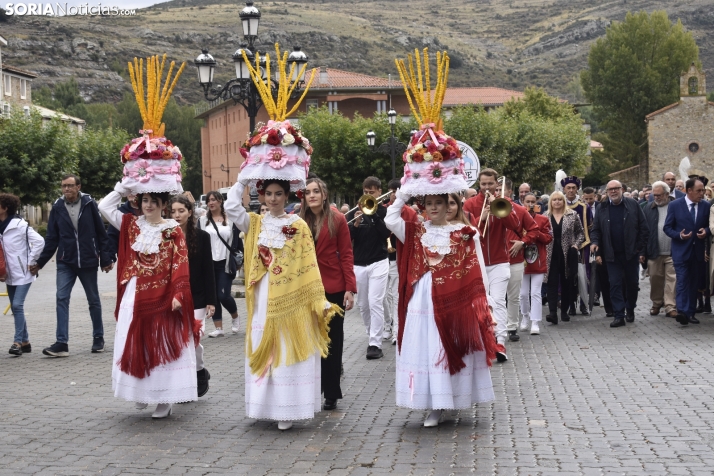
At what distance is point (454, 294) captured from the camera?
25.3 feet

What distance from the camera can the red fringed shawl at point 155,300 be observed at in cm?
792

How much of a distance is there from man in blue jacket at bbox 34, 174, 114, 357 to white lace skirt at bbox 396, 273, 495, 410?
5.31 metres

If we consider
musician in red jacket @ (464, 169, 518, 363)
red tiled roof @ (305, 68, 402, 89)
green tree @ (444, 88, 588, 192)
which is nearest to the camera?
musician in red jacket @ (464, 169, 518, 363)

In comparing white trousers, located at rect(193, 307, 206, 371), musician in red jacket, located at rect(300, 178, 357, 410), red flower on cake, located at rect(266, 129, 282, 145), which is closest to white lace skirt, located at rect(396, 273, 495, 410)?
musician in red jacket, located at rect(300, 178, 357, 410)

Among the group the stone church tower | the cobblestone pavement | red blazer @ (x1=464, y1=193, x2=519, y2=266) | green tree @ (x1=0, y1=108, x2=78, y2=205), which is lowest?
the cobblestone pavement

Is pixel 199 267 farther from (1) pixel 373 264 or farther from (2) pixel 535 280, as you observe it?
(2) pixel 535 280

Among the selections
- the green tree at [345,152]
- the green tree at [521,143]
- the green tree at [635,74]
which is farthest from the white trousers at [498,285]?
the green tree at [635,74]

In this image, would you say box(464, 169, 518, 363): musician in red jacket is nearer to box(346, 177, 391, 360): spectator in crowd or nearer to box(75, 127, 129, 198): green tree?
box(346, 177, 391, 360): spectator in crowd

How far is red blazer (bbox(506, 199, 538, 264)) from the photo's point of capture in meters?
12.5

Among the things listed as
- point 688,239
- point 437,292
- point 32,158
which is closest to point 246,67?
point 688,239

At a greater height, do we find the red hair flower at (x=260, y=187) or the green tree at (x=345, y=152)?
the green tree at (x=345, y=152)

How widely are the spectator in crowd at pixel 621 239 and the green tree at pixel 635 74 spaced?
233 ft

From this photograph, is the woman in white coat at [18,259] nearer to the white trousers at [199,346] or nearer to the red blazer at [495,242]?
the white trousers at [199,346]

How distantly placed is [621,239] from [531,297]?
6.05 ft
